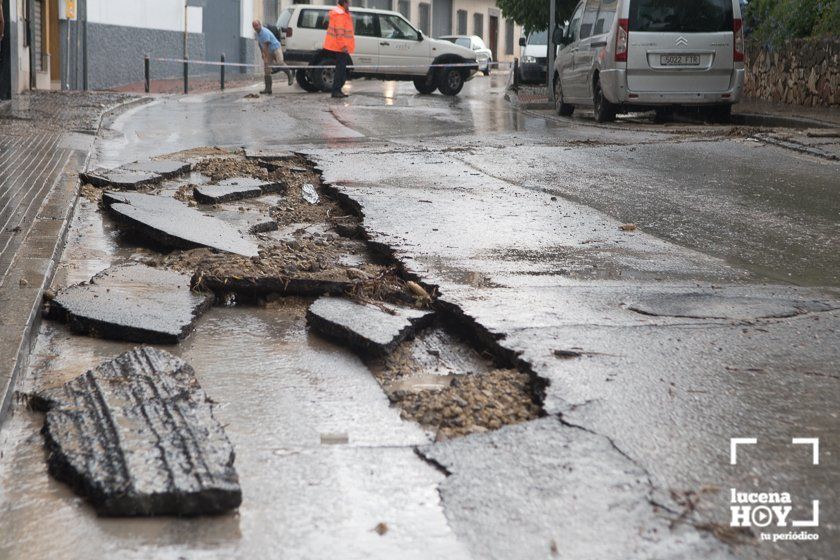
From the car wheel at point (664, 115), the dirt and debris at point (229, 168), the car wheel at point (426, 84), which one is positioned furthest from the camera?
the car wheel at point (426, 84)

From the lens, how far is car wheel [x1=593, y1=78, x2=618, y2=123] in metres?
15.9

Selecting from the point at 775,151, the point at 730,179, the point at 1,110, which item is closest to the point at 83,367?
the point at 730,179

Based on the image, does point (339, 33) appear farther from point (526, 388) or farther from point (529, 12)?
point (526, 388)

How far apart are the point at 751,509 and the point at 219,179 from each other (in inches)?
257

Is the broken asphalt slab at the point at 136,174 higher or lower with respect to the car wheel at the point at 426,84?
lower

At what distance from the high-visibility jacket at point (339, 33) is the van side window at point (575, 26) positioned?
6.85m

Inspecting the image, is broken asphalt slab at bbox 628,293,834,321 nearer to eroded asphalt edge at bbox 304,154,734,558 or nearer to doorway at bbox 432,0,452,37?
eroded asphalt edge at bbox 304,154,734,558

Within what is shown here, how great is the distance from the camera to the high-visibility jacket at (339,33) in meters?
23.7

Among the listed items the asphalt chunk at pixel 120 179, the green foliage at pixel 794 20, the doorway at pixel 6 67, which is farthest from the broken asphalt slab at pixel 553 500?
the doorway at pixel 6 67

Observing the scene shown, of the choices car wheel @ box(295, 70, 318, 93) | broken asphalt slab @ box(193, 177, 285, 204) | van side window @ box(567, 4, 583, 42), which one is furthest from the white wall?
broken asphalt slab @ box(193, 177, 285, 204)

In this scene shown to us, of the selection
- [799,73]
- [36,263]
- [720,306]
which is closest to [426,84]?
[799,73]

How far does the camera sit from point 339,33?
23812 mm

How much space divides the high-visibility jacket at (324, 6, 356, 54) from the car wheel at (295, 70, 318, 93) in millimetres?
1843

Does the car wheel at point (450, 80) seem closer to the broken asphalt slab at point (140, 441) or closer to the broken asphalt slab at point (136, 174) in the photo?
the broken asphalt slab at point (136, 174)
